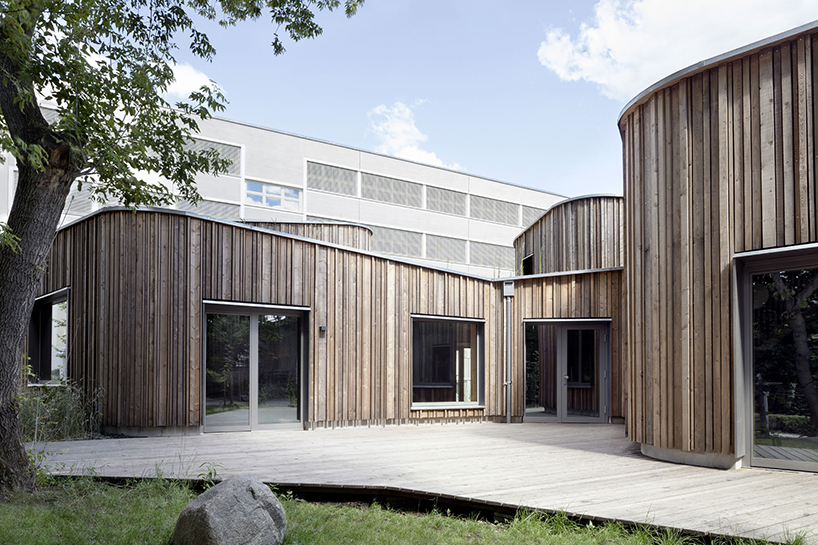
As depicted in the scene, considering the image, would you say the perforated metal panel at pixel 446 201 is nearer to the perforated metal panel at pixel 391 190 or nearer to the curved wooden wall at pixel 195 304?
the perforated metal panel at pixel 391 190

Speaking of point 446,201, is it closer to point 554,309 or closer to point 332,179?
point 332,179

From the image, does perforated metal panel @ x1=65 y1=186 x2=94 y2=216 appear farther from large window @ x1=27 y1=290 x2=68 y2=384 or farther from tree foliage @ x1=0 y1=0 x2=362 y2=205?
tree foliage @ x1=0 y1=0 x2=362 y2=205

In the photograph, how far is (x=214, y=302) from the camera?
9320mm

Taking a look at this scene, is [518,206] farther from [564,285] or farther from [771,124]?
[771,124]

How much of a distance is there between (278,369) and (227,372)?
0.82 meters

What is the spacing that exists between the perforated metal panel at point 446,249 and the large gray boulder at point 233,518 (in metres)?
28.0

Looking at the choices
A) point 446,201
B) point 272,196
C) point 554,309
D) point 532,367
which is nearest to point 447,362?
point 532,367

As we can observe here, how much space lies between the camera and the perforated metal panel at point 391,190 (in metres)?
30.3

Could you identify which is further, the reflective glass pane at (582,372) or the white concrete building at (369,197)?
Result: the white concrete building at (369,197)

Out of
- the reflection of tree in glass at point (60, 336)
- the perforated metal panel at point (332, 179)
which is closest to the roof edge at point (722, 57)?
the reflection of tree in glass at point (60, 336)

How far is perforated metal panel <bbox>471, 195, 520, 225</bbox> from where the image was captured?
3428cm

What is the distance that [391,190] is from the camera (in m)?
31.0

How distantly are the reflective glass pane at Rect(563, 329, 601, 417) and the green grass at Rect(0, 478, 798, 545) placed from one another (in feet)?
24.6

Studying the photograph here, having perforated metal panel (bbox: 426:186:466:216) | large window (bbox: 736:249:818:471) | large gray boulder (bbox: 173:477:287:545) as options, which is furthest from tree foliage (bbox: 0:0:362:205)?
perforated metal panel (bbox: 426:186:466:216)
